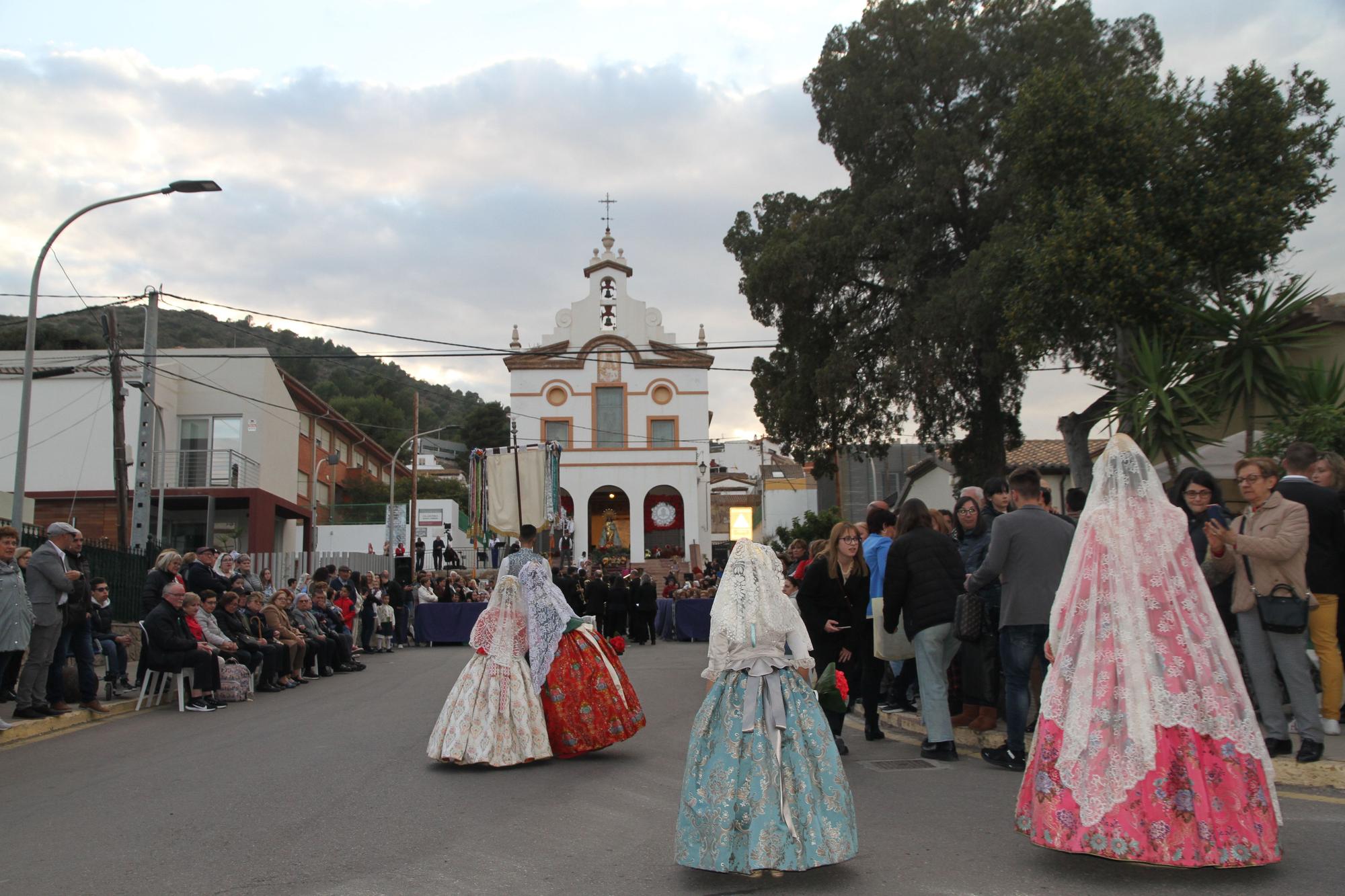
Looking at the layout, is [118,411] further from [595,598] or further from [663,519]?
[663,519]

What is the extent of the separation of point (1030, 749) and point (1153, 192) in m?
13.7

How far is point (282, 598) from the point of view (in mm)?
16672

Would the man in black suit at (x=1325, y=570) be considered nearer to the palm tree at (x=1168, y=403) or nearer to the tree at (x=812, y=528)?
the palm tree at (x=1168, y=403)

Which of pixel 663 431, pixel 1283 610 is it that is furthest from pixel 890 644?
pixel 663 431

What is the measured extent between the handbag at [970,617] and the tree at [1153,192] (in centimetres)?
984

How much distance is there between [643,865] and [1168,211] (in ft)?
51.1

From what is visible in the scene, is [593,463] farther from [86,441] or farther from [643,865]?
[643,865]

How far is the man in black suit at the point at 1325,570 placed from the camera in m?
7.27

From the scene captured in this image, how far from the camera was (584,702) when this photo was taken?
8.88 metres

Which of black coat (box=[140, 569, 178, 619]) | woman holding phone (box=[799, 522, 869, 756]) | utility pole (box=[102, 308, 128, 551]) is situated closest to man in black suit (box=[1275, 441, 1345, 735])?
woman holding phone (box=[799, 522, 869, 756])

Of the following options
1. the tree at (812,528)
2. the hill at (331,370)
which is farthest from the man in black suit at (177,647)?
the tree at (812,528)

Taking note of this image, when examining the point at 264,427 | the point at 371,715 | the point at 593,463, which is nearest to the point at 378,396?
the point at 593,463

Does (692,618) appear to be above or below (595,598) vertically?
below

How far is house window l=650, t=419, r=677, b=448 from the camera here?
57750 millimetres
